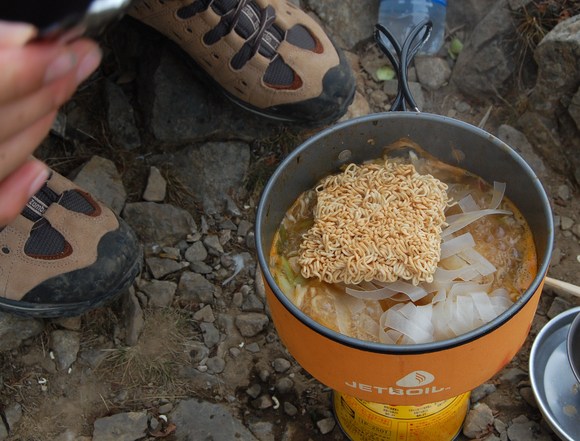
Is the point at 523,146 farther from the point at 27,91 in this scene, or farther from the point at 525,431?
the point at 27,91

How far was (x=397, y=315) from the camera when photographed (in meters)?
1.66

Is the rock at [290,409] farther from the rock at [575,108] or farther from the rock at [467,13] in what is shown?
the rock at [467,13]

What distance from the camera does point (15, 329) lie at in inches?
87.7

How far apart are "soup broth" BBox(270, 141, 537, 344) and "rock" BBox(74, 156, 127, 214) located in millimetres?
898

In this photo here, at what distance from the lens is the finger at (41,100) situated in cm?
101

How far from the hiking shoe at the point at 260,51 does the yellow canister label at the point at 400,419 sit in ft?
3.37

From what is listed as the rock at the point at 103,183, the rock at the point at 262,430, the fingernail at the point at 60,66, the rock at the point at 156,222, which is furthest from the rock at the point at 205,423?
the fingernail at the point at 60,66

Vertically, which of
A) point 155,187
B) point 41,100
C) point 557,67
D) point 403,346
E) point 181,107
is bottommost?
point 155,187

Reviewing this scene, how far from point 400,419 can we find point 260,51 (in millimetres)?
1279

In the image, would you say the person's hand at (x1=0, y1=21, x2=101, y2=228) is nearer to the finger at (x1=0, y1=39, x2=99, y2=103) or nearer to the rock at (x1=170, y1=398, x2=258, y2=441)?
the finger at (x1=0, y1=39, x2=99, y2=103)

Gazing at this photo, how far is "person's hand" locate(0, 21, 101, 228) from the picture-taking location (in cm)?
90

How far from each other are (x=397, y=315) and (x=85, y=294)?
→ 102cm

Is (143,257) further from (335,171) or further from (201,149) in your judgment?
(335,171)

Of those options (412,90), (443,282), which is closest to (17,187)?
(443,282)
